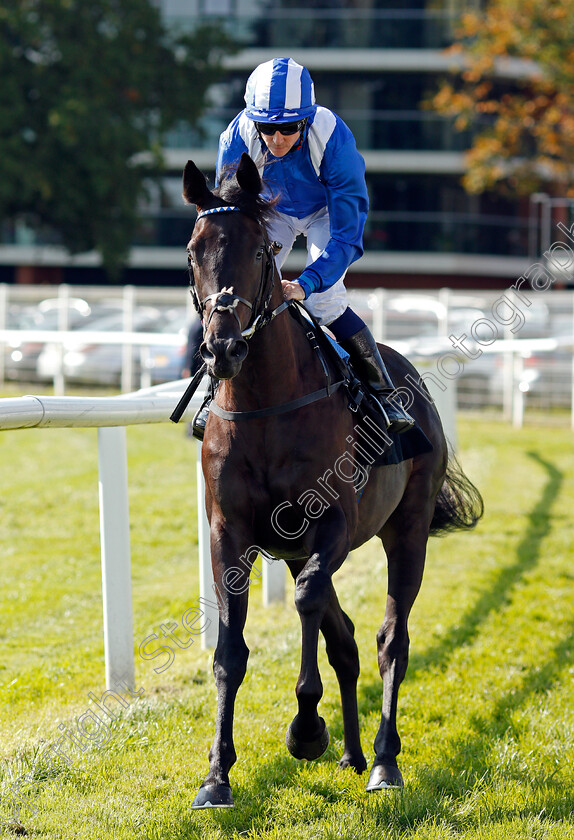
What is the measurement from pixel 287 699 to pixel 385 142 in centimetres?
3193

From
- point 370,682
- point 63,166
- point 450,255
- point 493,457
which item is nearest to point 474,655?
point 370,682

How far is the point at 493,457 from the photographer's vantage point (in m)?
12.6

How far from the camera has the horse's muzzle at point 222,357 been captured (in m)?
2.91

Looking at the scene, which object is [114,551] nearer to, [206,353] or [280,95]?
[206,353]

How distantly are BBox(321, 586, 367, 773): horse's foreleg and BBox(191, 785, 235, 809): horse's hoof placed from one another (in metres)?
0.80

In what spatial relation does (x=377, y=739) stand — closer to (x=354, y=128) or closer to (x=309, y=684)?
(x=309, y=684)

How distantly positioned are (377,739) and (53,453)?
9.35 m

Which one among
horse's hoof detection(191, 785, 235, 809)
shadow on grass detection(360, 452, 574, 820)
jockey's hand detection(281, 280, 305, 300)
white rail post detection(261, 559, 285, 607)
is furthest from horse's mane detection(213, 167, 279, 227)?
white rail post detection(261, 559, 285, 607)

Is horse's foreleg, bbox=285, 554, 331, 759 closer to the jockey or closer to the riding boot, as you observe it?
the jockey

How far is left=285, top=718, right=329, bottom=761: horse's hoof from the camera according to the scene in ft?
11.2

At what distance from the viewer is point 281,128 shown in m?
3.55

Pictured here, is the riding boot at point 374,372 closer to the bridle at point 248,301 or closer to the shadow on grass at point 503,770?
the bridle at point 248,301

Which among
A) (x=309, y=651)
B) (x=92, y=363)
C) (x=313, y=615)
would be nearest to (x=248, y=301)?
(x=313, y=615)

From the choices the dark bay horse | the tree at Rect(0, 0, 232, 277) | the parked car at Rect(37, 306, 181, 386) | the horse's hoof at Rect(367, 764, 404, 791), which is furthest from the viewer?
the tree at Rect(0, 0, 232, 277)
